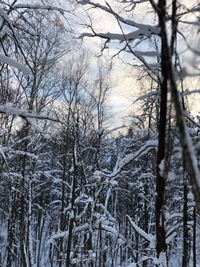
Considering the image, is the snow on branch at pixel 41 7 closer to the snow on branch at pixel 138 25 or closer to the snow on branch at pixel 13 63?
the snow on branch at pixel 138 25

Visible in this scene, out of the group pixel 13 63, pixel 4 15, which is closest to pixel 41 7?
pixel 4 15

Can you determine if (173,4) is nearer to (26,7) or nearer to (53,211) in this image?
(26,7)

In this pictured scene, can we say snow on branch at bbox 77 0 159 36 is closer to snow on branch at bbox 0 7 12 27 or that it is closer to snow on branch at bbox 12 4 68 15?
snow on branch at bbox 12 4 68 15

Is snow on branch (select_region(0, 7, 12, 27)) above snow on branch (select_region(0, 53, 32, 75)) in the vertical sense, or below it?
above

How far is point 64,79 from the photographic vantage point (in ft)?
80.3

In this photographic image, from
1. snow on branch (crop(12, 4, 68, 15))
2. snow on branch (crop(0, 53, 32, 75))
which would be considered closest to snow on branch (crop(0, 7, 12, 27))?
snow on branch (crop(0, 53, 32, 75))

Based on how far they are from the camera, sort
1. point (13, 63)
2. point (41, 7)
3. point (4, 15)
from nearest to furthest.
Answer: point (13, 63), point (4, 15), point (41, 7)

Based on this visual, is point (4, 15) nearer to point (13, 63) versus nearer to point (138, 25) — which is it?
point (13, 63)

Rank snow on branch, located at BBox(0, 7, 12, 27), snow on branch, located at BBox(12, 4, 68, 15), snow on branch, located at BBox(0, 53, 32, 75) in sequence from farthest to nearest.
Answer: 1. snow on branch, located at BBox(12, 4, 68, 15)
2. snow on branch, located at BBox(0, 7, 12, 27)
3. snow on branch, located at BBox(0, 53, 32, 75)

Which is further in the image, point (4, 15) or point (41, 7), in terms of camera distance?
point (41, 7)

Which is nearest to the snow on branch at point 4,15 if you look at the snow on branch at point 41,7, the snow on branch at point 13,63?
the snow on branch at point 13,63

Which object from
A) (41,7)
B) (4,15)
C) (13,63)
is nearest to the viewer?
(13,63)

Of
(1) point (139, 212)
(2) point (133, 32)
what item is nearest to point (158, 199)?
(2) point (133, 32)

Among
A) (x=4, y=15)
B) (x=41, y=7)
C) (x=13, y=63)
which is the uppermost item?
(x=41, y=7)
